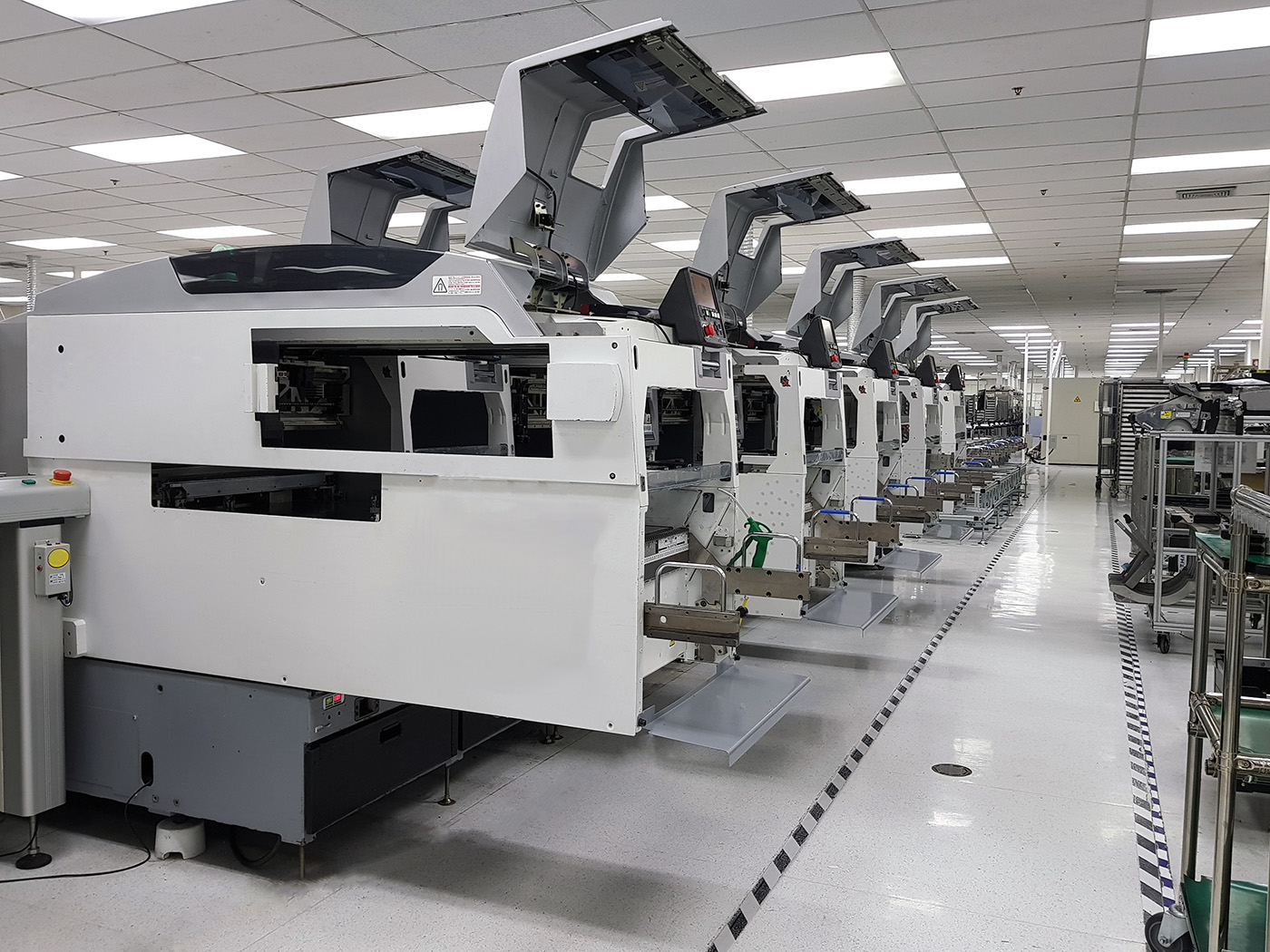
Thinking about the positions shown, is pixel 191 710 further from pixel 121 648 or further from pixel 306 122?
pixel 306 122

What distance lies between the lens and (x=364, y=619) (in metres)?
2.86

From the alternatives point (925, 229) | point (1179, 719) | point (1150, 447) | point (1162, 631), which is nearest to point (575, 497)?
point (1179, 719)

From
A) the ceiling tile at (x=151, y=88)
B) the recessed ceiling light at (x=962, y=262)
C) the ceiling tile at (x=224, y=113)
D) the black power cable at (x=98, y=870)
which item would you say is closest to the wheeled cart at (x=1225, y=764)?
the black power cable at (x=98, y=870)

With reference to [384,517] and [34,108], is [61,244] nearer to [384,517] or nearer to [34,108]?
[34,108]

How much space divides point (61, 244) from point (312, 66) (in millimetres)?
7636

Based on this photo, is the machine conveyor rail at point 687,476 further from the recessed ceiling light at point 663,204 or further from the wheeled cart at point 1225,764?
the recessed ceiling light at point 663,204

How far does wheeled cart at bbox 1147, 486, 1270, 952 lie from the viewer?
2094 millimetres

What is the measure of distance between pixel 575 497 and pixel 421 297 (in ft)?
2.43

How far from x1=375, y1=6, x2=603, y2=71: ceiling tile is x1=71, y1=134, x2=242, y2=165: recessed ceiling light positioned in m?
2.67

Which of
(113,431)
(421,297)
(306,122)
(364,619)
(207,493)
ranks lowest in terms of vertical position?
(364,619)

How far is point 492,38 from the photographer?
5.06 meters

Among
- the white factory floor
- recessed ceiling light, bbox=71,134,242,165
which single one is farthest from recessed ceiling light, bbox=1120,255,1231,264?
recessed ceiling light, bbox=71,134,242,165

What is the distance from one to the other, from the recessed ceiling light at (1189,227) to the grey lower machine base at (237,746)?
9.28m

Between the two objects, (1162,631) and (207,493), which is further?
(1162,631)
